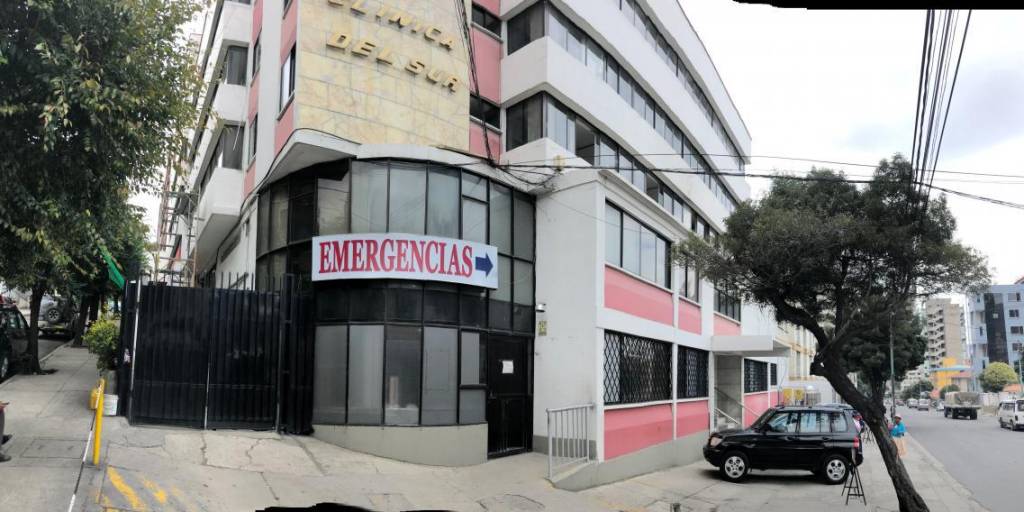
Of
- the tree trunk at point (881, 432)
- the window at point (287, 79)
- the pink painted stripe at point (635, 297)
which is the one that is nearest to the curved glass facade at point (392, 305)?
the window at point (287, 79)

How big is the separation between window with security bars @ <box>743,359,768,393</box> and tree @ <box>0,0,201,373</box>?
81.4 feet

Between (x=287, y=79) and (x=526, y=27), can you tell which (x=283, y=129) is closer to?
(x=287, y=79)

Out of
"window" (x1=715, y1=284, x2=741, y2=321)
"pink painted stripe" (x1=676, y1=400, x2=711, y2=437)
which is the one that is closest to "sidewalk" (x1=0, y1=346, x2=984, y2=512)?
"pink painted stripe" (x1=676, y1=400, x2=711, y2=437)

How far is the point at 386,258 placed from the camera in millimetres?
12117

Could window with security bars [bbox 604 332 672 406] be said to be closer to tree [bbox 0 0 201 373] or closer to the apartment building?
the apartment building

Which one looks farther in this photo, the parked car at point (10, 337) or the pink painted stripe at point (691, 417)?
the pink painted stripe at point (691, 417)

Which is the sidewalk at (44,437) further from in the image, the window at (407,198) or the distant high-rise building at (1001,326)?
the distant high-rise building at (1001,326)

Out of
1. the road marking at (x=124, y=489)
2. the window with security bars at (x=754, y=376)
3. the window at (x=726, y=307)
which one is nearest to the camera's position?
the road marking at (x=124, y=489)

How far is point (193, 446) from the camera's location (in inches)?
405

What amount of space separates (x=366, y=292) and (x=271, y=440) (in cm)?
288

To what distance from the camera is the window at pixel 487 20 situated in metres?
16.8

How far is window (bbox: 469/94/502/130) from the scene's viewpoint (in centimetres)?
1598

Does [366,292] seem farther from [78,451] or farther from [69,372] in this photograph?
[69,372]

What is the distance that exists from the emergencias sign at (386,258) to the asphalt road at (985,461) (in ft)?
41.7
